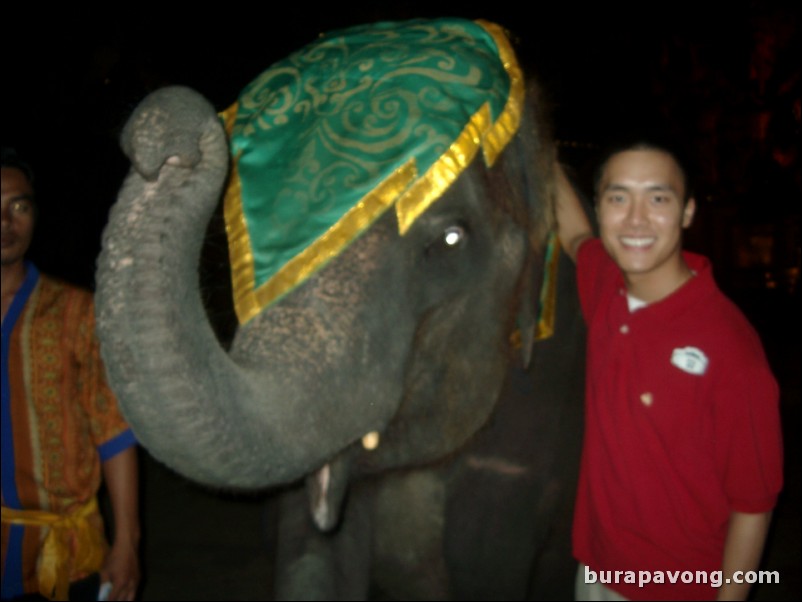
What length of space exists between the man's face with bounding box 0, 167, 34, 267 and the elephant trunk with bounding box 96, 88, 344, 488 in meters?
0.80

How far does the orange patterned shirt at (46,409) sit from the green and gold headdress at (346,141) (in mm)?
523

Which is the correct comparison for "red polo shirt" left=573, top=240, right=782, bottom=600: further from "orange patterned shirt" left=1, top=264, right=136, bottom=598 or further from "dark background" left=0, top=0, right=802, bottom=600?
"orange patterned shirt" left=1, top=264, right=136, bottom=598

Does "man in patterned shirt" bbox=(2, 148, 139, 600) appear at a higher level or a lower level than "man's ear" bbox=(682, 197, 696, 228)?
lower

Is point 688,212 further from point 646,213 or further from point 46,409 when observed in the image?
point 46,409

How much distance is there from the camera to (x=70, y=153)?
548cm

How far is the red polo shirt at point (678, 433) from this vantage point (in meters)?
1.28

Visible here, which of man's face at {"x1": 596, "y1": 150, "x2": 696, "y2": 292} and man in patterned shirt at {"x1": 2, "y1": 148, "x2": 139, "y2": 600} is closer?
man's face at {"x1": 596, "y1": 150, "x2": 696, "y2": 292}

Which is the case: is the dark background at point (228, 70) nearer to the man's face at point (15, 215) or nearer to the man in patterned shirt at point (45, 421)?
the man's face at point (15, 215)

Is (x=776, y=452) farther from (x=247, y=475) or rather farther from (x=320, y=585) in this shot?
(x=320, y=585)

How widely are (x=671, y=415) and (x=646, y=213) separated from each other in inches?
13.4

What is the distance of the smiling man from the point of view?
1282mm

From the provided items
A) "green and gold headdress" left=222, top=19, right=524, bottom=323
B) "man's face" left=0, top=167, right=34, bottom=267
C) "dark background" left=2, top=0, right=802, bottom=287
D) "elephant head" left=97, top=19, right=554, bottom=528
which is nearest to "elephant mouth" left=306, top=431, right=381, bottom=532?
"elephant head" left=97, top=19, right=554, bottom=528

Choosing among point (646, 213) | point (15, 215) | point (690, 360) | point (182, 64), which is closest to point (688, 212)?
point (646, 213)

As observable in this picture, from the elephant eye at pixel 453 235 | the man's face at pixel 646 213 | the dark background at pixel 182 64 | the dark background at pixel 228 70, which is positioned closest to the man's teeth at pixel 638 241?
the man's face at pixel 646 213
